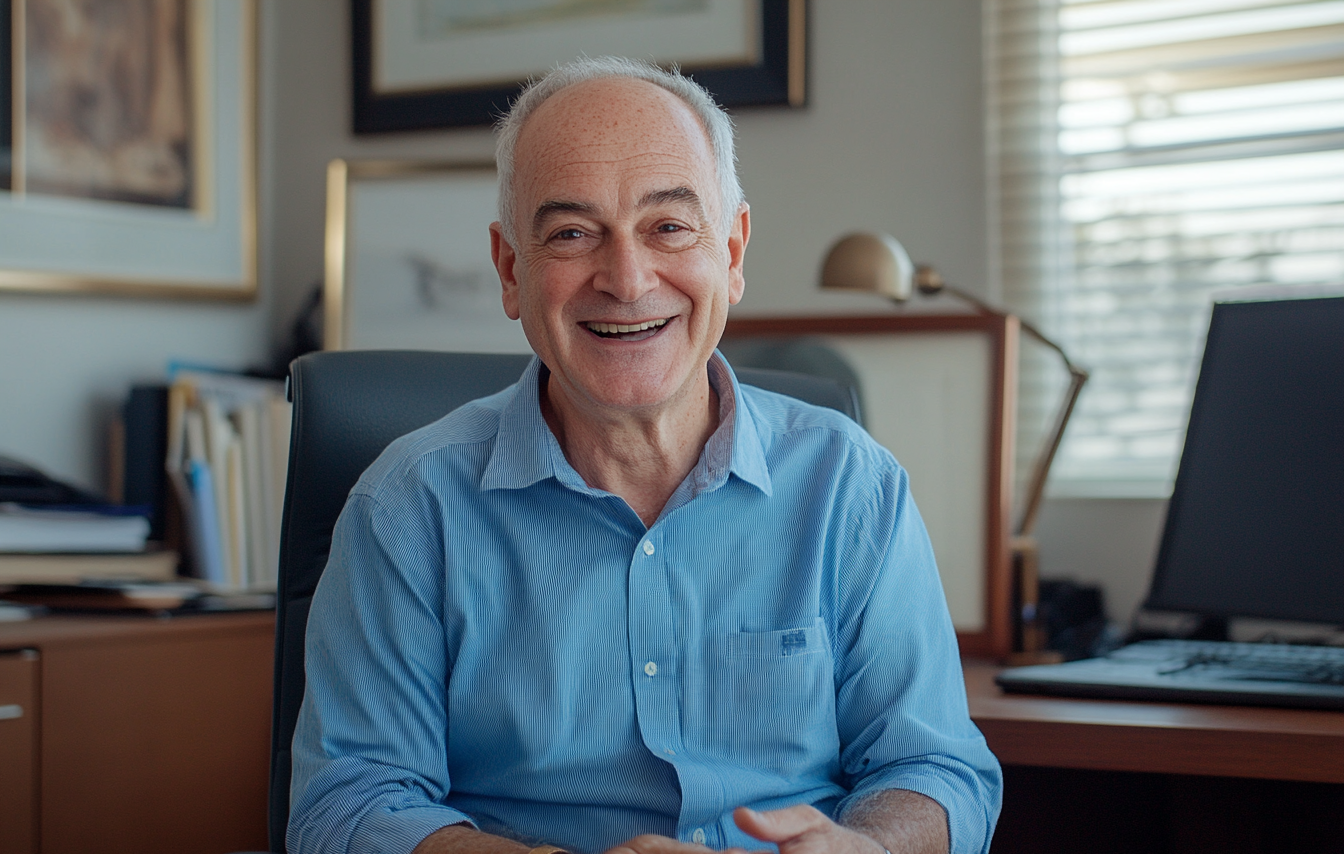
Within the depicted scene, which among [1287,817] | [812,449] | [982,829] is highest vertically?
[812,449]

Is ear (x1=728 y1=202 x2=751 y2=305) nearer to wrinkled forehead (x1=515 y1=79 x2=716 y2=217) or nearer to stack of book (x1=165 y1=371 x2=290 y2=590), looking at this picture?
wrinkled forehead (x1=515 y1=79 x2=716 y2=217)

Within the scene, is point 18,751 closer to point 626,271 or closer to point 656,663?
point 656,663

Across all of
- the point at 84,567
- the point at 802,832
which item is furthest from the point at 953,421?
the point at 84,567

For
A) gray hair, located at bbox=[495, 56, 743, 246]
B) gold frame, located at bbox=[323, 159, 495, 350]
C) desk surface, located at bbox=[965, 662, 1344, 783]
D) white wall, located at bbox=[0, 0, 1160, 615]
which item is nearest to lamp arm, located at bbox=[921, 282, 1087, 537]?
white wall, located at bbox=[0, 0, 1160, 615]

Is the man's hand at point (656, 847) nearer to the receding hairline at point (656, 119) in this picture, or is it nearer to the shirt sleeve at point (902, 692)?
the shirt sleeve at point (902, 692)

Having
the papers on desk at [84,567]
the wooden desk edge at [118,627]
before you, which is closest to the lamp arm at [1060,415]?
the wooden desk edge at [118,627]

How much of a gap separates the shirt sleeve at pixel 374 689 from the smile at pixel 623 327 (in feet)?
0.73

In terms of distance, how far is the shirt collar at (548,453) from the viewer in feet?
3.66

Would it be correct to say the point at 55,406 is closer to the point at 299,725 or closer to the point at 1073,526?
the point at 299,725

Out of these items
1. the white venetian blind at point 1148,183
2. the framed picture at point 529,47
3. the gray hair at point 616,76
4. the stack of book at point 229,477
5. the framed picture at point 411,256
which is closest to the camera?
the gray hair at point 616,76

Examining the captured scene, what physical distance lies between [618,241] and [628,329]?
0.27 feet

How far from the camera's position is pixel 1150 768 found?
1.16 metres

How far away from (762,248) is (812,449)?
0.98 m

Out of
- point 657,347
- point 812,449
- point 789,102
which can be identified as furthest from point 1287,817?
point 789,102
